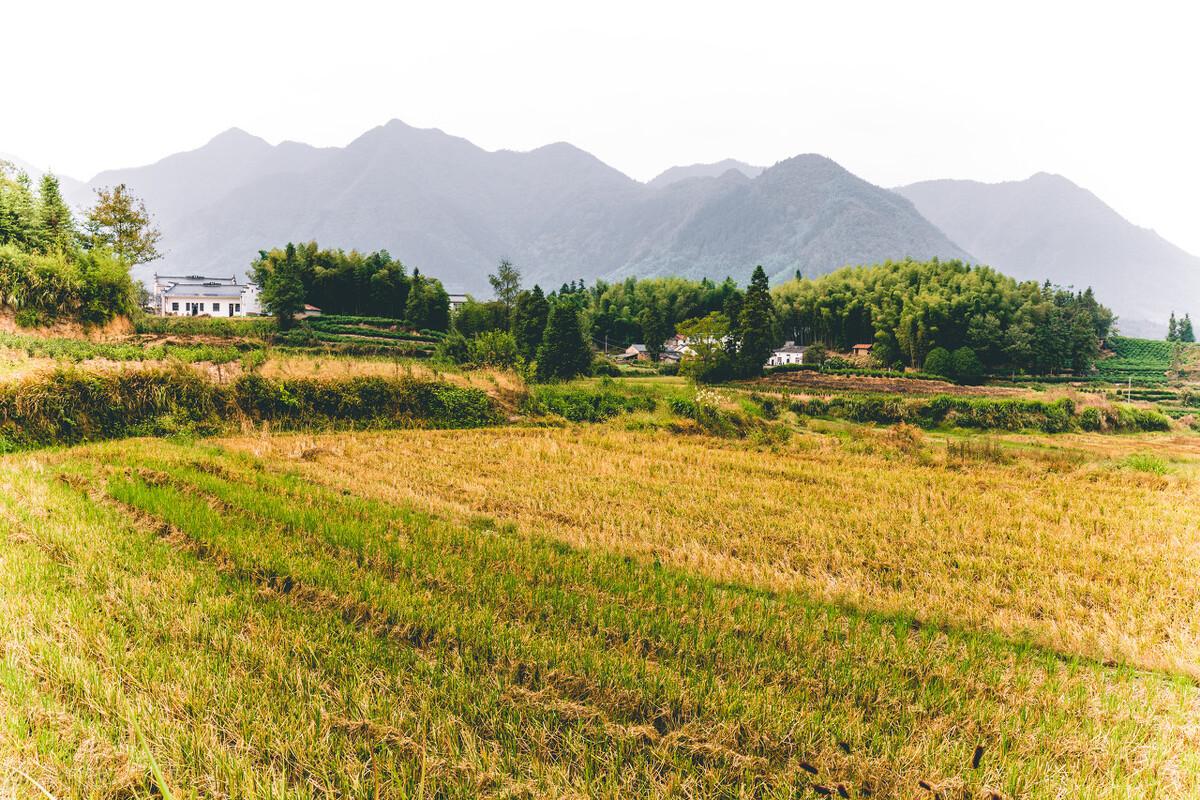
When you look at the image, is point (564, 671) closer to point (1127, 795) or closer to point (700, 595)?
point (700, 595)

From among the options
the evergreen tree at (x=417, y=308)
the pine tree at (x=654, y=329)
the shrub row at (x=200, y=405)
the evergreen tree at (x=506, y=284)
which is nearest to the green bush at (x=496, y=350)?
the shrub row at (x=200, y=405)

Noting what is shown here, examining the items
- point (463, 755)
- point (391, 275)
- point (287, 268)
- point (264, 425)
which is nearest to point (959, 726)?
point (463, 755)

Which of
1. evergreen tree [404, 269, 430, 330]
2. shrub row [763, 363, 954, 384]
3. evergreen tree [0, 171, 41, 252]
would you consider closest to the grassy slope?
evergreen tree [0, 171, 41, 252]

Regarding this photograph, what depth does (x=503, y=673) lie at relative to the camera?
3.83 meters

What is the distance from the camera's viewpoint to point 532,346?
50.9 m

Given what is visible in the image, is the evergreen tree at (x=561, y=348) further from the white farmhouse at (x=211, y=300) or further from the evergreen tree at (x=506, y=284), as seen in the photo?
the white farmhouse at (x=211, y=300)

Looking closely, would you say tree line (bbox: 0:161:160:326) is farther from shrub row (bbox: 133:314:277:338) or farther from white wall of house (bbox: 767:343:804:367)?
white wall of house (bbox: 767:343:804:367)

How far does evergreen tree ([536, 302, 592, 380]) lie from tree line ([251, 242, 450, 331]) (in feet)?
41.7

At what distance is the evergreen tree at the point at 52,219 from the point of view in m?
26.5

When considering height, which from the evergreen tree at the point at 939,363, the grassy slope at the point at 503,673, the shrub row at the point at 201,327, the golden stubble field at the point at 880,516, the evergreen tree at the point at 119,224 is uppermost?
the evergreen tree at the point at 119,224

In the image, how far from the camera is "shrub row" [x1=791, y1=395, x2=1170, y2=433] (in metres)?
24.8

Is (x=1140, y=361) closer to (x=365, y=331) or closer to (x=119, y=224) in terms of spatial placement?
(x=365, y=331)

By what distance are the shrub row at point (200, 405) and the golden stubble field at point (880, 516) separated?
2544 millimetres

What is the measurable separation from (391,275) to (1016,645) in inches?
2366
